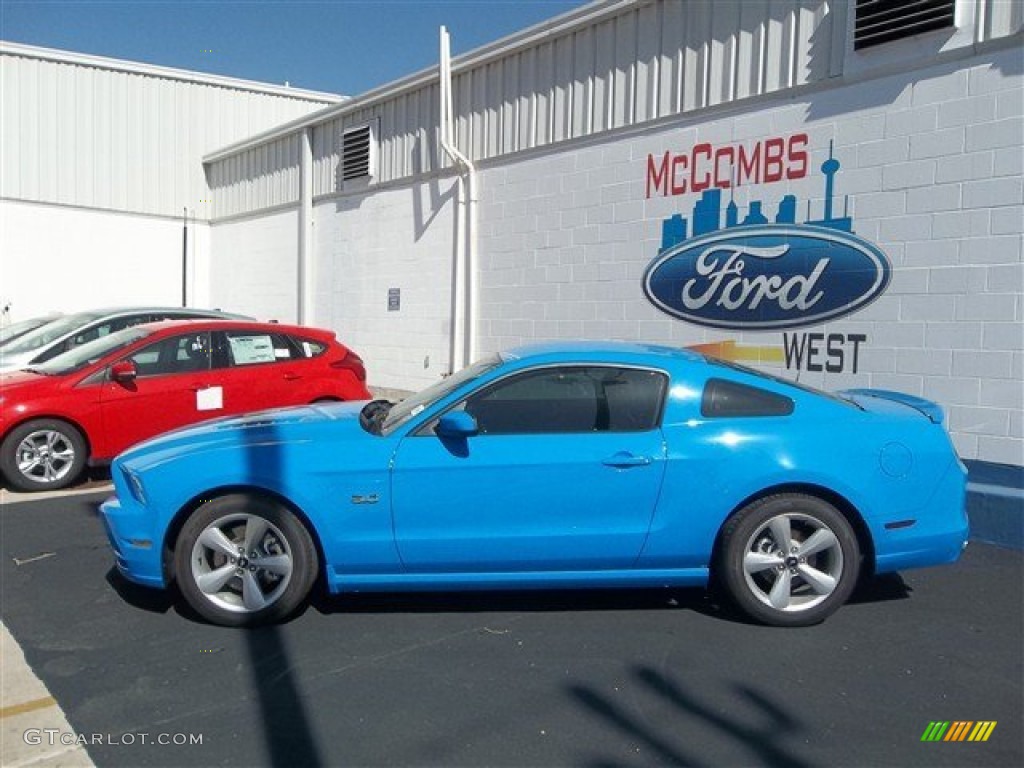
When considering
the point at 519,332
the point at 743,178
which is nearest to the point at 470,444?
the point at 743,178

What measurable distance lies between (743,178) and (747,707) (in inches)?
217

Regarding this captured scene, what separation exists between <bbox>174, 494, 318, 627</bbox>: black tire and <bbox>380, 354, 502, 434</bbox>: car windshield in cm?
70

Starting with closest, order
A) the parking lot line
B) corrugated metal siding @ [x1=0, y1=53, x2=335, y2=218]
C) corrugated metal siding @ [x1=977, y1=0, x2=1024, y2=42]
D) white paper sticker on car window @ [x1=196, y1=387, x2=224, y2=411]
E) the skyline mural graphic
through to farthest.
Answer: the parking lot line < corrugated metal siding @ [x1=977, y1=0, x2=1024, y2=42] < the skyline mural graphic < white paper sticker on car window @ [x1=196, y1=387, x2=224, y2=411] < corrugated metal siding @ [x1=0, y1=53, x2=335, y2=218]

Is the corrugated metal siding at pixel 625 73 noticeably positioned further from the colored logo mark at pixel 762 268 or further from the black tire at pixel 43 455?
the black tire at pixel 43 455

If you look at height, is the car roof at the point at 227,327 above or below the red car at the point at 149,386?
above

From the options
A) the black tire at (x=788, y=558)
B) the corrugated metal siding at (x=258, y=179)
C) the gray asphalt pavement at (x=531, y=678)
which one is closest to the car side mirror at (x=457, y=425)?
the gray asphalt pavement at (x=531, y=678)

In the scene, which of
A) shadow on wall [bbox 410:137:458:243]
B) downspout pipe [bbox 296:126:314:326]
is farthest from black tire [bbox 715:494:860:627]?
downspout pipe [bbox 296:126:314:326]

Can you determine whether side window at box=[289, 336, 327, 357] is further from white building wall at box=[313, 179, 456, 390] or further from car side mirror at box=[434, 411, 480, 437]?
car side mirror at box=[434, 411, 480, 437]

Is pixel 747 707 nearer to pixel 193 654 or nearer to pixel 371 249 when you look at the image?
pixel 193 654

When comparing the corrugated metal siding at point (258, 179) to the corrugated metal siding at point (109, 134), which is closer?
the corrugated metal siding at point (258, 179)

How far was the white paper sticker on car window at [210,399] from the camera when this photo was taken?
818 centimetres

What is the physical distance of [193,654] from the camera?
418 centimetres

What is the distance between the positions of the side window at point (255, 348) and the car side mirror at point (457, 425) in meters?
4.62

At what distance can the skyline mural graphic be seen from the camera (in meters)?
7.32
